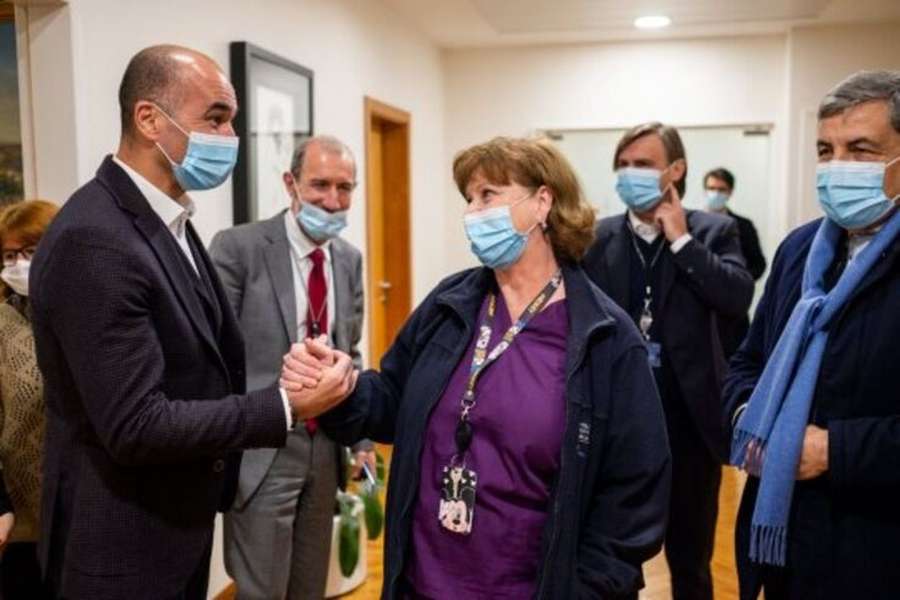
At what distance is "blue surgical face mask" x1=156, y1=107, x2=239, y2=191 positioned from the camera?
153 centimetres

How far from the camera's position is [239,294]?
Answer: 90.7 inches

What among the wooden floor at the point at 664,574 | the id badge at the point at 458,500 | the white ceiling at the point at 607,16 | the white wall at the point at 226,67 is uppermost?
the white ceiling at the point at 607,16

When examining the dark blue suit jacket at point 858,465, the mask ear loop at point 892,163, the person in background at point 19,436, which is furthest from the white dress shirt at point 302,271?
the mask ear loop at point 892,163

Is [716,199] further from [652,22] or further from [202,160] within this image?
[202,160]

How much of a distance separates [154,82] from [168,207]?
225 mm

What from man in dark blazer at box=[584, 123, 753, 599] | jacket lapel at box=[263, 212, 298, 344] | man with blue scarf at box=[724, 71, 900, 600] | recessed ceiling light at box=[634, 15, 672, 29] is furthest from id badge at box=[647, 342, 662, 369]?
recessed ceiling light at box=[634, 15, 672, 29]

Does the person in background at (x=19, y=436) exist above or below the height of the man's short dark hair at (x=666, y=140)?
below

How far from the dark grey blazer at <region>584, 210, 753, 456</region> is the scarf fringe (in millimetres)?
705

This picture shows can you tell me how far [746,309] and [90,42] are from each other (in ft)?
6.60

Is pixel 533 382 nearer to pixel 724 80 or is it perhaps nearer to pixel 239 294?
pixel 239 294

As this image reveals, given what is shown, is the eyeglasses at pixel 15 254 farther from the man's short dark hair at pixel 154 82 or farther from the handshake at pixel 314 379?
the handshake at pixel 314 379

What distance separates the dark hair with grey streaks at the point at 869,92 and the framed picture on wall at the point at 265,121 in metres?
2.20

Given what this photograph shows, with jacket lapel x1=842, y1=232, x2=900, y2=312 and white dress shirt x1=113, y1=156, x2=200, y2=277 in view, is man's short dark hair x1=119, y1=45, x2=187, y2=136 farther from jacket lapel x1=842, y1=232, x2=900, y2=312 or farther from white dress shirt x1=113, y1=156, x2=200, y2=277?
jacket lapel x1=842, y1=232, x2=900, y2=312

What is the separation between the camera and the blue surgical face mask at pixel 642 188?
2.37 m
